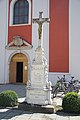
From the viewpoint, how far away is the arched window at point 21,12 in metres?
19.0

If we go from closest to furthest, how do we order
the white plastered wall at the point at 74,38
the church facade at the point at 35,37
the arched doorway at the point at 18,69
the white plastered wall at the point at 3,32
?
the white plastered wall at the point at 74,38
the church facade at the point at 35,37
the white plastered wall at the point at 3,32
the arched doorway at the point at 18,69

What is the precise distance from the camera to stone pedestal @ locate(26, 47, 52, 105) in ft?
29.7

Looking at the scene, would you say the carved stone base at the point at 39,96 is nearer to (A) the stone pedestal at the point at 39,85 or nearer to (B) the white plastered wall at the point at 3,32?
(A) the stone pedestal at the point at 39,85

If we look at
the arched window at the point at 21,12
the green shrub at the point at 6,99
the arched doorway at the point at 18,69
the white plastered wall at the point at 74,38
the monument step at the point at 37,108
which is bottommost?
the monument step at the point at 37,108

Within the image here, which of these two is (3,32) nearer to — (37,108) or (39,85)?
(39,85)

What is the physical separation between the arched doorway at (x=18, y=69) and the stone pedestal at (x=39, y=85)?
9.68 m

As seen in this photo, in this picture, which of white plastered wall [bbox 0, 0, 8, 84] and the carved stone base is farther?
white plastered wall [bbox 0, 0, 8, 84]

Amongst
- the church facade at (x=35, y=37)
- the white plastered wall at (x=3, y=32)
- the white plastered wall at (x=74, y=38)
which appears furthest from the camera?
the white plastered wall at (x=3, y=32)

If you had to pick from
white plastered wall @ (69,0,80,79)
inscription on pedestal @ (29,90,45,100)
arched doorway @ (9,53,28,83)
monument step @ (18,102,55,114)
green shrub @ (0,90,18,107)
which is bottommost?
monument step @ (18,102,55,114)

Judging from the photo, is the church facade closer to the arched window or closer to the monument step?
the arched window

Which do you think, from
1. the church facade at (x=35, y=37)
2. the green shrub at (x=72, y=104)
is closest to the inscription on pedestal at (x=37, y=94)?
the green shrub at (x=72, y=104)

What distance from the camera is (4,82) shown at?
18.7m

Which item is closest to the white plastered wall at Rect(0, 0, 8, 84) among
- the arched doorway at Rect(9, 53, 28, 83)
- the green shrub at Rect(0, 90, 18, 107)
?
the arched doorway at Rect(9, 53, 28, 83)

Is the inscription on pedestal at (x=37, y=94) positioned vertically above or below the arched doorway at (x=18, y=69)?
below
